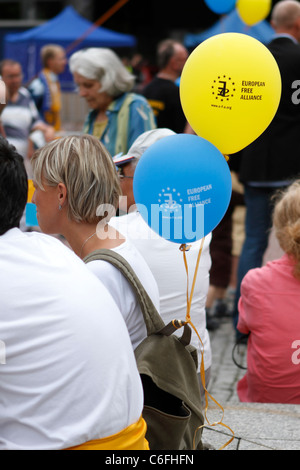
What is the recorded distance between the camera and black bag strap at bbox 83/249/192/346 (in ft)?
6.71

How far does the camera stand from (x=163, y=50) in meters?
6.26

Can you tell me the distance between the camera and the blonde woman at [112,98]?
14.5 ft

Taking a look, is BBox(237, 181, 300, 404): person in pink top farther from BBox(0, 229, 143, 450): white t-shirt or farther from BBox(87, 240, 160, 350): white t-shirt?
BBox(0, 229, 143, 450): white t-shirt

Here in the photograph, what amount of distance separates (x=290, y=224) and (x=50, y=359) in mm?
1692

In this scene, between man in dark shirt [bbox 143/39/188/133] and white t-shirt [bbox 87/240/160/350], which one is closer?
white t-shirt [bbox 87/240/160/350]

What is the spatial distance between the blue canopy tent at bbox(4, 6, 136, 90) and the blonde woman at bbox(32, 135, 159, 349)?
13.0 meters

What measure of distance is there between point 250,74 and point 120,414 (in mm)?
1208

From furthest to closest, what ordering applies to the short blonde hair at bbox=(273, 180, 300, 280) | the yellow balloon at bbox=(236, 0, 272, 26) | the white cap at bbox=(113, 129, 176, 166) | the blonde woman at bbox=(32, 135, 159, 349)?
the yellow balloon at bbox=(236, 0, 272, 26)
the white cap at bbox=(113, 129, 176, 166)
the short blonde hair at bbox=(273, 180, 300, 280)
the blonde woman at bbox=(32, 135, 159, 349)

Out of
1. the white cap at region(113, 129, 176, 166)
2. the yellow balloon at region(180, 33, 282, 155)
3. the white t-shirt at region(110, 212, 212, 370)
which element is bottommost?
the white t-shirt at region(110, 212, 212, 370)

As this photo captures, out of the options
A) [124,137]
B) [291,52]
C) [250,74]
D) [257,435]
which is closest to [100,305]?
[250,74]

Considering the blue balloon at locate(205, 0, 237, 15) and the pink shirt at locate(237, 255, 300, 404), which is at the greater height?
the blue balloon at locate(205, 0, 237, 15)

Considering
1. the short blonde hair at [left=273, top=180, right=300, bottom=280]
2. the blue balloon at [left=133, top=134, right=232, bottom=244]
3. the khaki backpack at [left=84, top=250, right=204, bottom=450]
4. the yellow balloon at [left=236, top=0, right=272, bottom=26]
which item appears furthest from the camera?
the yellow balloon at [left=236, top=0, right=272, bottom=26]

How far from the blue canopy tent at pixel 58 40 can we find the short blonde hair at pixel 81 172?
13.0m

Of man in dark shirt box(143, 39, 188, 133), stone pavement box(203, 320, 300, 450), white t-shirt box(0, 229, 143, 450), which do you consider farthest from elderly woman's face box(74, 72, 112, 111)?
white t-shirt box(0, 229, 143, 450)
